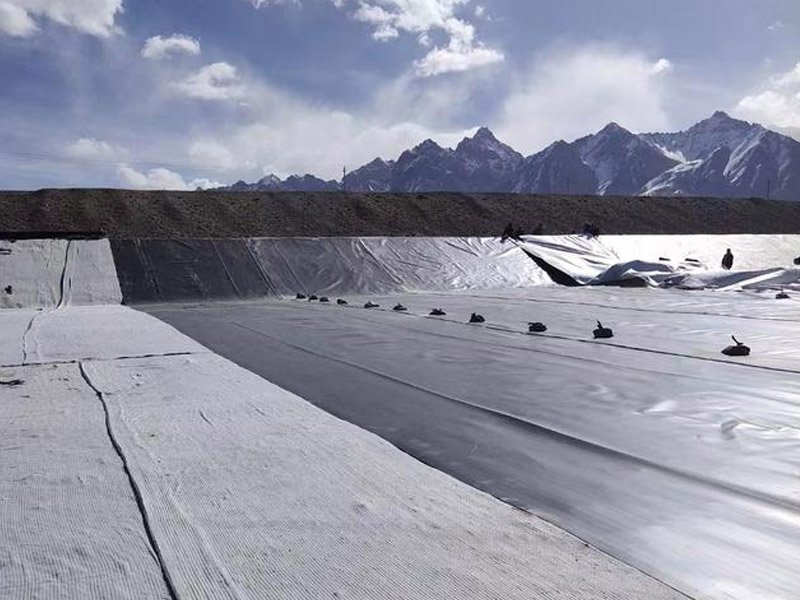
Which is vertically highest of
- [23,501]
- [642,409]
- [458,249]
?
[458,249]

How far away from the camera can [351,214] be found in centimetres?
2309

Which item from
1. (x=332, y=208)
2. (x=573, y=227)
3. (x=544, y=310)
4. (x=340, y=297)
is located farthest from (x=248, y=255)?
(x=573, y=227)

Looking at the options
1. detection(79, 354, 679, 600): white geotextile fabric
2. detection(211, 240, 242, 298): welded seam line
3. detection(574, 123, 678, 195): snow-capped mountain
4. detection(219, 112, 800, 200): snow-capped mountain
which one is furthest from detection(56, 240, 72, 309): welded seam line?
detection(574, 123, 678, 195): snow-capped mountain

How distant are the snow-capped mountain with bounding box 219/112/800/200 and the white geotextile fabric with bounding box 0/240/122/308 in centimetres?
12770

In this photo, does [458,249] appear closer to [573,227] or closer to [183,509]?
[573,227]

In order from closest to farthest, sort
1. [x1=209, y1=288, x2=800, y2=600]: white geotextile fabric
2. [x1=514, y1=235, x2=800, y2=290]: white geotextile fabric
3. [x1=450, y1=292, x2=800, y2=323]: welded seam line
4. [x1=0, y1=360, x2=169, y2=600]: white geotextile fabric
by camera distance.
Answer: [x1=0, y1=360, x2=169, y2=600]: white geotextile fabric
[x1=209, y1=288, x2=800, y2=600]: white geotextile fabric
[x1=450, y1=292, x2=800, y2=323]: welded seam line
[x1=514, y1=235, x2=800, y2=290]: white geotextile fabric

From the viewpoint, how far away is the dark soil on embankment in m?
20.0

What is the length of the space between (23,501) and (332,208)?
21522 mm

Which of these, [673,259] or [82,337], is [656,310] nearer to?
[82,337]

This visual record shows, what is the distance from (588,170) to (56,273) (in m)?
164

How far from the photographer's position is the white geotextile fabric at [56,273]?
11.0m

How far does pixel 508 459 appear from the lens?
2799 mm

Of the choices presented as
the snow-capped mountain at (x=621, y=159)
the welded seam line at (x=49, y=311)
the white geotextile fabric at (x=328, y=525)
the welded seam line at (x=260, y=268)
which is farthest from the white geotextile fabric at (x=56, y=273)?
the snow-capped mountain at (x=621, y=159)

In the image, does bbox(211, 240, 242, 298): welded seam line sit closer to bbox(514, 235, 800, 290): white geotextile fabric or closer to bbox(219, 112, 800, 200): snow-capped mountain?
bbox(514, 235, 800, 290): white geotextile fabric
